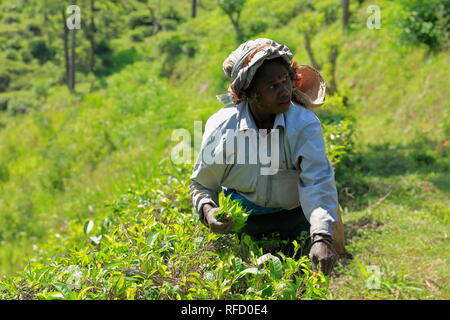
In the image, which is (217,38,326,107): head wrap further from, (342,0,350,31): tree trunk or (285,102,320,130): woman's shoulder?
(342,0,350,31): tree trunk

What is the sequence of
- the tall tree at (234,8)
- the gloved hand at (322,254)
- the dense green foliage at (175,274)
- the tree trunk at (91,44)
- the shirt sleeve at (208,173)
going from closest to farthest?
the dense green foliage at (175,274) < the gloved hand at (322,254) < the shirt sleeve at (208,173) < the tall tree at (234,8) < the tree trunk at (91,44)

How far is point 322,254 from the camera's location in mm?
2229

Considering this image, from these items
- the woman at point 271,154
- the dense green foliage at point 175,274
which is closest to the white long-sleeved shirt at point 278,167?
the woman at point 271,154

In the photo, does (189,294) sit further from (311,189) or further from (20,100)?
(20,100)

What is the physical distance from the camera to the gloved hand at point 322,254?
7.29ft

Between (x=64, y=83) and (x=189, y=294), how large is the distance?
23.5m

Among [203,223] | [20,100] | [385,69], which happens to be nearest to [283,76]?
[203,223]

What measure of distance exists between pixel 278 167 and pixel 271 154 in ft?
0.24

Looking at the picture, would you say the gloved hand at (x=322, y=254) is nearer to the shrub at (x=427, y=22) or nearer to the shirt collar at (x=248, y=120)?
the shirt collar at (x=248, y=120)

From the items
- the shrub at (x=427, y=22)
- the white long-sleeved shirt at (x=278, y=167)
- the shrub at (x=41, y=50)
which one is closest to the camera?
the white long-sleeved shirt at (x=278, y=167)

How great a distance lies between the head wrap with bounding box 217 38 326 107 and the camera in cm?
252

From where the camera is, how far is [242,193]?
2809mm

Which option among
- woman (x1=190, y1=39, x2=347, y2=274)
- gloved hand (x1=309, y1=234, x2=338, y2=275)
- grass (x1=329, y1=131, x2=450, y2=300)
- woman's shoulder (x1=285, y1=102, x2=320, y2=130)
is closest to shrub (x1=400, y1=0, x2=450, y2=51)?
grass (x1=329, y1=131, x2=450, y2=300)
